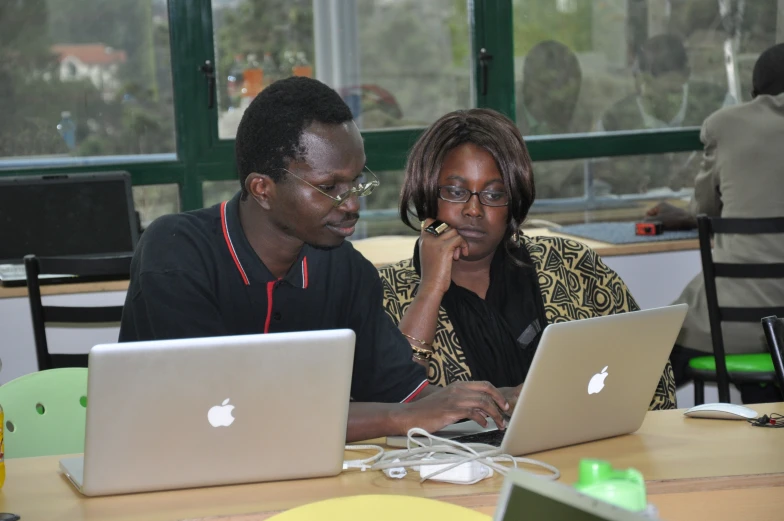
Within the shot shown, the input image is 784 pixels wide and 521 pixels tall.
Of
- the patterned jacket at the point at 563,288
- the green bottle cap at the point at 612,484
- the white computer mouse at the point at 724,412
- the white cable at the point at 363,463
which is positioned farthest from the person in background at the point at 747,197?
the green bottle cap at the point at 612,484

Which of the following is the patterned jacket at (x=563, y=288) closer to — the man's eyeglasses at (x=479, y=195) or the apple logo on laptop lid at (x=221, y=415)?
the man's eyeglasses at (x=479, y=195)

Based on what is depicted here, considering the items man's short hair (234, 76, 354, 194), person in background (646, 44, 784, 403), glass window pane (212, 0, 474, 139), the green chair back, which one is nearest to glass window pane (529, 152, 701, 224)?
glass window pane (212, 0, 474, 139)

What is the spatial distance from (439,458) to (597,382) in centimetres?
26

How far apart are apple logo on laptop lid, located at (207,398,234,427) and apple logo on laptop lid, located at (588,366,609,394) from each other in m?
0.53

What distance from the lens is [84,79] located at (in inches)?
157

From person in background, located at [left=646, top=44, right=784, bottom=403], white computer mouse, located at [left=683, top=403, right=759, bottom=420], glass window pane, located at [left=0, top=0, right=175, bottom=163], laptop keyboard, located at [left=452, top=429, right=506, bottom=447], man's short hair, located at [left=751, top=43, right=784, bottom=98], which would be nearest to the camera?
laptop keyboard, located at [left=452, top=429, right=506, bottom=447]

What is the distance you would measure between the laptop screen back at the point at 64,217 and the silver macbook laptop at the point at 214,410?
2.20 m

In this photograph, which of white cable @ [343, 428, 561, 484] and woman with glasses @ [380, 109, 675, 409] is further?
woman with glasses @ [380, 109, 675, 409]

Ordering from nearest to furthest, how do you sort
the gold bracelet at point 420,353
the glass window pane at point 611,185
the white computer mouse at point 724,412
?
1. the white computer mouse at point 724,412
2. the gold bracelet at point 420,353
3. the glass window pane at point 611,185

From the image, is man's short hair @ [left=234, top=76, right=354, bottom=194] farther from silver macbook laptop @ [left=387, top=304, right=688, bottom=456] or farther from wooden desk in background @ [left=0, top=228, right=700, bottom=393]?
wooden desk in background @ [left=0, top=228, right=700, bottom=393]

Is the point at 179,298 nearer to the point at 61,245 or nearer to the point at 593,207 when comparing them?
the point at 61,245

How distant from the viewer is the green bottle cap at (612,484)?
76 centimetres

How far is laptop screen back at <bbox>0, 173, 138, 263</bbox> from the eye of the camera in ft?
11.2

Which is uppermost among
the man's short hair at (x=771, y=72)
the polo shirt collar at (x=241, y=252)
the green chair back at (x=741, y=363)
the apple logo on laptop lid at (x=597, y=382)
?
the man's short hair at (x=771, y=72)
